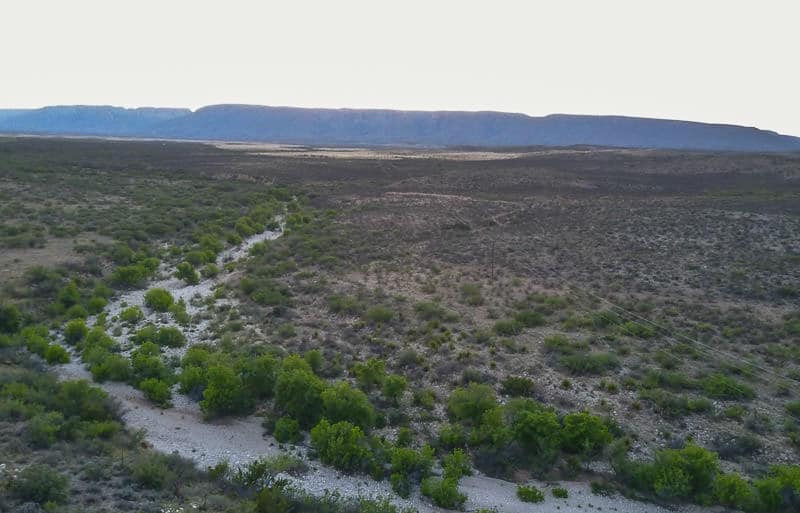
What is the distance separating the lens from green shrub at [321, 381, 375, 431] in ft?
39.4

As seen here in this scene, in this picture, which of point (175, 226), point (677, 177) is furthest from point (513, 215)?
point (677, 177)

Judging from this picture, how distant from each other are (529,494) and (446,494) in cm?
155

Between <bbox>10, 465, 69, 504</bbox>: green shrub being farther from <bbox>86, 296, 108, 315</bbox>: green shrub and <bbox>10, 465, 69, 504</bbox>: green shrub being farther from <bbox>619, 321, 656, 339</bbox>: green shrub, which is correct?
<bbox>619, 321, 656, 339</bbox>: green shrub

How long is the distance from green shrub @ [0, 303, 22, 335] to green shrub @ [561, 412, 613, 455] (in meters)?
15.9

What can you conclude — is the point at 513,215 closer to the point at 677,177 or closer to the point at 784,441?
the point at 784,441

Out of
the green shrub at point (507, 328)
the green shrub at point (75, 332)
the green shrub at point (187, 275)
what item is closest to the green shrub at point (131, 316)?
the green shrub at point (75, 332)

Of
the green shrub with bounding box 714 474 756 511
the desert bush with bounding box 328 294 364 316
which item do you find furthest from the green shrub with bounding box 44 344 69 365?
the green shrub with bounding box 714 474 756 511

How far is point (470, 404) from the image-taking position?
41.2 feet

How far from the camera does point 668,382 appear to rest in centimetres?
1457

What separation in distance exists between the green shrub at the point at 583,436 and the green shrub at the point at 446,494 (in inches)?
112

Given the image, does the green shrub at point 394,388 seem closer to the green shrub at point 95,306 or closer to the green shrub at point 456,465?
the green shrub at point 456,465

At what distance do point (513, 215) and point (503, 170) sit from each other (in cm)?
3282

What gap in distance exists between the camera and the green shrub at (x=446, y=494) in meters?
9.72

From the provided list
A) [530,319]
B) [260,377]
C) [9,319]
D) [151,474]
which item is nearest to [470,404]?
[260,377]
